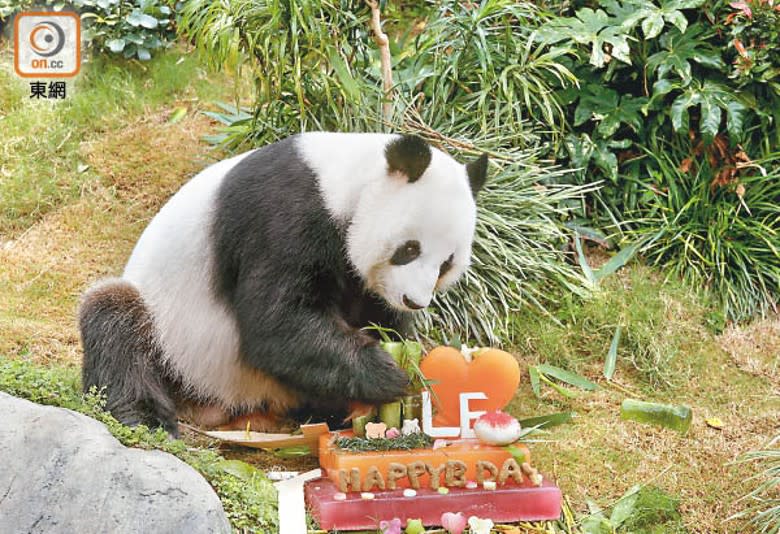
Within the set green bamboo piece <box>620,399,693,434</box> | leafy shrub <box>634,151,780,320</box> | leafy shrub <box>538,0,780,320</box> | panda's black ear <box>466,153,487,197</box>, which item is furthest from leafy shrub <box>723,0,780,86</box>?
panda's black ear <box>466,153,487,197</box>

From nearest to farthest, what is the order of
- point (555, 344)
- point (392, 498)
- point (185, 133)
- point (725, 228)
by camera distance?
point (392, 498)
point (555, 344)
point (725, 228)
point (185, 133)

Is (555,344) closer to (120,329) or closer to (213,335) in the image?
(213,335)

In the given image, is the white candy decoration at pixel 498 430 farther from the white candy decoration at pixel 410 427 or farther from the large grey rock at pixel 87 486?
the large grey rock at pixel 87 486

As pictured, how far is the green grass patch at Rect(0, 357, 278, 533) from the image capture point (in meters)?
3.65

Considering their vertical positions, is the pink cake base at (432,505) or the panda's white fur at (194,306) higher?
the panda's white fur at (194,306)

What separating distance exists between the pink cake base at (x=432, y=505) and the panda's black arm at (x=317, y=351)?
1.34 ft

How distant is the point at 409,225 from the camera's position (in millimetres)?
3807

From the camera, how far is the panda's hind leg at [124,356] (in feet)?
13.6

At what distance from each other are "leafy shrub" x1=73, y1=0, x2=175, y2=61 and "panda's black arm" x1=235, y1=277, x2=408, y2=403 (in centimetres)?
404

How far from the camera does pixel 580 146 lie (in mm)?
6082

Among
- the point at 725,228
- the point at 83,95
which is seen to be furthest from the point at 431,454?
the point at 83,95

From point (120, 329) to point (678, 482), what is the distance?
2.44 metres

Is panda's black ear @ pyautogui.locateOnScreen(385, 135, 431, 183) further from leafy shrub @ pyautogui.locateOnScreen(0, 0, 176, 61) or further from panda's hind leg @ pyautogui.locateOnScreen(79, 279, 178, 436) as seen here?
leafy shrub @ pyautogui.locateOnScreen(0, 0, 176, 61)

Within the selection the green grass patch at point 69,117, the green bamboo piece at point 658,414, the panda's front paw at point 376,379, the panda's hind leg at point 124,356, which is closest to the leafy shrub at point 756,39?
the green bamboo piece at point 658,414
